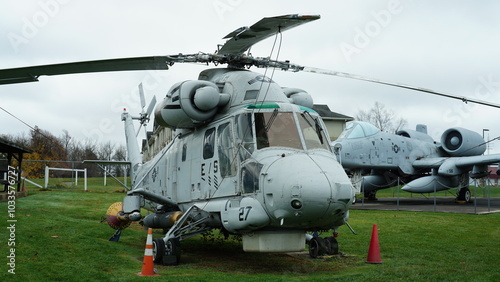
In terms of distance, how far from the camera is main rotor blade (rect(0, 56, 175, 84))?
822 cm

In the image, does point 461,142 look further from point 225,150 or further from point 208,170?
point 225,150

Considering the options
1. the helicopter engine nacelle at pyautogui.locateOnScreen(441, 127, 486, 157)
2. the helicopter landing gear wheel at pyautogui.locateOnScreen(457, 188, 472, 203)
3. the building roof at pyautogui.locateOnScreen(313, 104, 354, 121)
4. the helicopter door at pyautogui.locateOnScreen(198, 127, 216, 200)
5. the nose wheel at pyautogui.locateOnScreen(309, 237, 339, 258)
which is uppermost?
the building roof at pyautogui.locateOnScreen(313, 104, 354, 121)

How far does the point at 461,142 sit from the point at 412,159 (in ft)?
9.07

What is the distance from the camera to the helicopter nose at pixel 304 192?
734 cm

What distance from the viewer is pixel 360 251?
11.1 meters

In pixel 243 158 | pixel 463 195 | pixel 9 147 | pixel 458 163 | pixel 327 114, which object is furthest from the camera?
pixel 327 114

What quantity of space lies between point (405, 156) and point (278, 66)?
18138mm

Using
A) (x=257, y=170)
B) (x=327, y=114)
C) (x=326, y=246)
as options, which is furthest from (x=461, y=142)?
(x=327, y=114)

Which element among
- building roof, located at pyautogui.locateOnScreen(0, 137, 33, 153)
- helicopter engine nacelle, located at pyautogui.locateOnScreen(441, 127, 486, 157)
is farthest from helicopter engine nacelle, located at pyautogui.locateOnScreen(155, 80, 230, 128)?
helicopter engine nacelle, located at pyautogui.locateOnScreen(441, 127, 486, 157)

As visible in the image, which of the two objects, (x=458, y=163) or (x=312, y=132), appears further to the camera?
(x=458, y=163)

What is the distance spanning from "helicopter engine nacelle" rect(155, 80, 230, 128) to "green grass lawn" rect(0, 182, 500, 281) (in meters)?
2.76

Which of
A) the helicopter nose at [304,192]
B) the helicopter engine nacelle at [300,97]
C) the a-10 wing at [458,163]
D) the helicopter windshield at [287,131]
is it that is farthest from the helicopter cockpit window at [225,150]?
the a-10 wing at [458,163]

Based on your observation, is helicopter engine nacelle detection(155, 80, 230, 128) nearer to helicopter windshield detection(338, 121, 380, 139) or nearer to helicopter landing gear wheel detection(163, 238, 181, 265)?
helicopter landing gear wheel detection(163, 238, 181, 265)

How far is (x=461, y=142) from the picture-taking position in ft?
86.6
